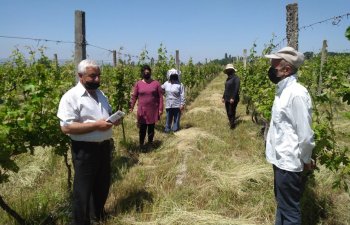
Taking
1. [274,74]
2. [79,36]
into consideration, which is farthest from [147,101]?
[274,74]

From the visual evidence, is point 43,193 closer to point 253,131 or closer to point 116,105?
point 116,105

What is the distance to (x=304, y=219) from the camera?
3.68m

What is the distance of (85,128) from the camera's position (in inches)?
125

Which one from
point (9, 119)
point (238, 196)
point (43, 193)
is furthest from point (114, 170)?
point (9, 119)

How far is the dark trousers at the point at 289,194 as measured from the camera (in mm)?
2807

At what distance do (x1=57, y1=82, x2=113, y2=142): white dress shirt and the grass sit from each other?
1028 millimetres

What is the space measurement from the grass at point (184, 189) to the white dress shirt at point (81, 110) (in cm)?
103

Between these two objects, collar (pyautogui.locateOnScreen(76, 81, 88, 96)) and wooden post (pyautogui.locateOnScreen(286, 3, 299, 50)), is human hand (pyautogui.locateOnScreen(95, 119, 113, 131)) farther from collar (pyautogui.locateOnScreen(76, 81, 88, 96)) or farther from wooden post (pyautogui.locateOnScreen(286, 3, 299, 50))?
wooden post (pyautogui.locateOnScreen(286, 3, 299, 50))

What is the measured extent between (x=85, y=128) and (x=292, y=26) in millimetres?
3556

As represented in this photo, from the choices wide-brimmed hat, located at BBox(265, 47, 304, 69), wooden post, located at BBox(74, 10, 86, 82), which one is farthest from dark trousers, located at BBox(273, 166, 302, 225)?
wooden post, located at BBox(74, 10, 86, 82)

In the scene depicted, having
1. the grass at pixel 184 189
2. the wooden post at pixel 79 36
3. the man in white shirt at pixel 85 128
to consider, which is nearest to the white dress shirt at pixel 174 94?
the grass at pixel 184 189

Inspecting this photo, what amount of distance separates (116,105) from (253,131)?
10.8 feet

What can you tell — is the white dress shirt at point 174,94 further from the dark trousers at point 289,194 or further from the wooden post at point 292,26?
the dark trousers at point 289,194

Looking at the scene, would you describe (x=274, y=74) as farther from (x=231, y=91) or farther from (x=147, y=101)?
(x=231, y=91)
